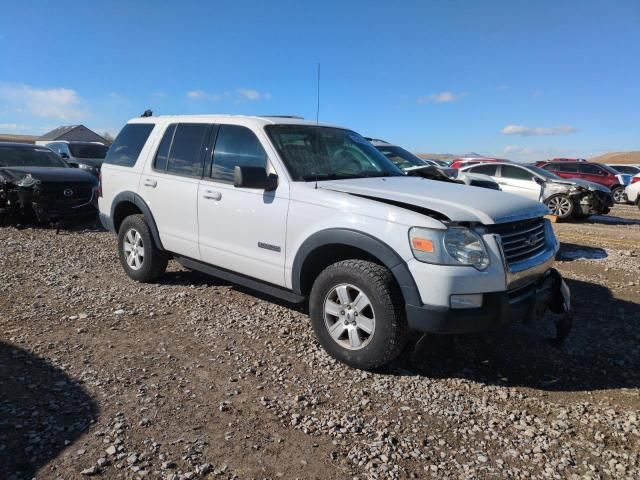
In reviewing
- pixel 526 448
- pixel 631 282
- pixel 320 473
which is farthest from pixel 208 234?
pixel 631 282

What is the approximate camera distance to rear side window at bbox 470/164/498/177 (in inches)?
567

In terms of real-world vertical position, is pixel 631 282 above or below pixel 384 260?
below

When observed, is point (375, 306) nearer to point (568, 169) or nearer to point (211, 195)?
point (211, 195)

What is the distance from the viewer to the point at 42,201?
9039mm

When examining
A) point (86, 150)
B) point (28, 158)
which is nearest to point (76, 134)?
point (86, 150)

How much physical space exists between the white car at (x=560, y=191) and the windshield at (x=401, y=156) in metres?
3.95

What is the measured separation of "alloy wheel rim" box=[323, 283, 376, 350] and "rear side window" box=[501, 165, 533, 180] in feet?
37.6

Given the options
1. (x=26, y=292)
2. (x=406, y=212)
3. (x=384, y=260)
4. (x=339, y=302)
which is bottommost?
(x=26, y=292)

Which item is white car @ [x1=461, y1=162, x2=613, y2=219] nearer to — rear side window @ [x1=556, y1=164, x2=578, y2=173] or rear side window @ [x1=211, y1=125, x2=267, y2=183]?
rear side window @ [x1=556, y1=164, x2=578, y2=173]

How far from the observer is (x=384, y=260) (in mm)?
3418

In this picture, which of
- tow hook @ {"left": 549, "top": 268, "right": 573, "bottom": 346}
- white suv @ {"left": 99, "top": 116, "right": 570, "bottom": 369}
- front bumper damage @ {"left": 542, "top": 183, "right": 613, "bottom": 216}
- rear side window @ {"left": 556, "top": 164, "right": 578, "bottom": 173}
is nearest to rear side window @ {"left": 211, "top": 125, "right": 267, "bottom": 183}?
white suv @ {"left": 99, "top": 116, "right": 570, "bottom": 369}

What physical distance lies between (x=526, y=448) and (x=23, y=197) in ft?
30.1

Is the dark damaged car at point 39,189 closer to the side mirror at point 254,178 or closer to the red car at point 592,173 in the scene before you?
the side mirror at point 254,178

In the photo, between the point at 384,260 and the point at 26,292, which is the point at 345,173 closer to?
the point at 384,260
